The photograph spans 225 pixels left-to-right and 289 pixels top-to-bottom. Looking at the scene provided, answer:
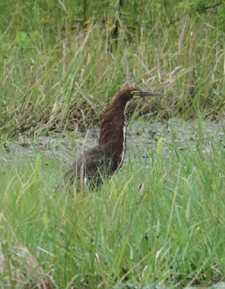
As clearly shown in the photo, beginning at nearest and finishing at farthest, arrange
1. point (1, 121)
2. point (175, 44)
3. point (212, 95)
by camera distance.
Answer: point (1, 121) < point (212, 95) < point (175, 44)

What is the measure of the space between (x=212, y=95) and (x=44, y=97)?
6.58 ft

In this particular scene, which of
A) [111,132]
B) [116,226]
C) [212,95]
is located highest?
[116,226]

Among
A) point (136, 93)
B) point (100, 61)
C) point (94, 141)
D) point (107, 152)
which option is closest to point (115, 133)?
point (107, 152)

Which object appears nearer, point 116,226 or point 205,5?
point 116,226

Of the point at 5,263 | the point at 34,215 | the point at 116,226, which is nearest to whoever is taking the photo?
the point at 5,263

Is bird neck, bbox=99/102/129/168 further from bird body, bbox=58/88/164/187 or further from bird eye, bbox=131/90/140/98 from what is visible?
bird eye, bbox=131/90/140/98

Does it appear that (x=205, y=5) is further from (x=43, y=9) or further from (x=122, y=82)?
(x=43, y=9)

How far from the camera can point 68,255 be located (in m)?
2.61

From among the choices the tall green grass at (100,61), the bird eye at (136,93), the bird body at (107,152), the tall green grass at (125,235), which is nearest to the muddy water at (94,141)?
the tall green grass at (100,61)

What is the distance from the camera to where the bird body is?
4.45m

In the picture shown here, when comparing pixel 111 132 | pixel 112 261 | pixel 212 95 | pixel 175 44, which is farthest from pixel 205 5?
pixel 112 261

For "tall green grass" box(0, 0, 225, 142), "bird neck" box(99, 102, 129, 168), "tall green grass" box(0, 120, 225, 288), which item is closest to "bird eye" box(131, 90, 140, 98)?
"bird neck" box(99, 102, 129, 168)

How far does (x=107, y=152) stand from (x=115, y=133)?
0.17 meters

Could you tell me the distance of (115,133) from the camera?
15.7 feet
